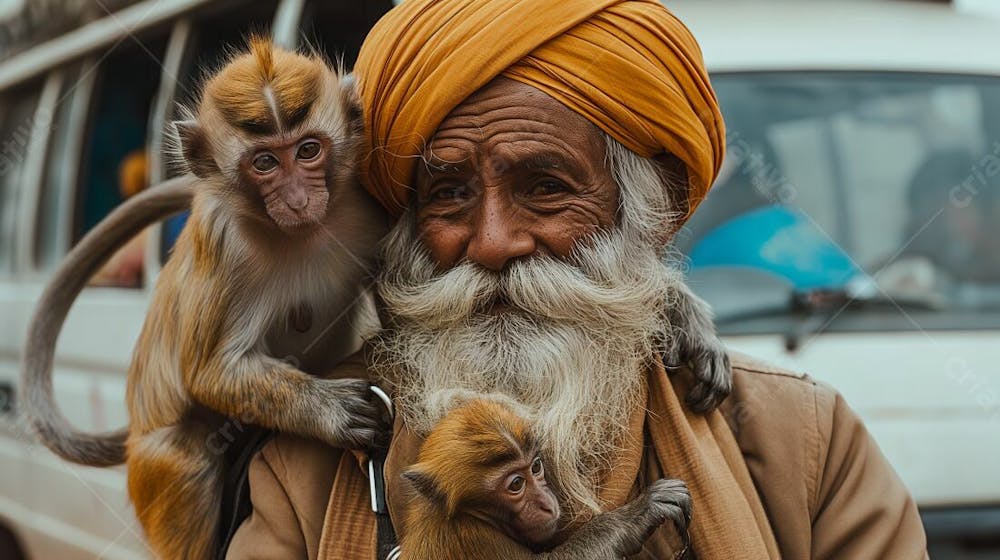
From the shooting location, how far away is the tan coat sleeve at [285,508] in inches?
89.0

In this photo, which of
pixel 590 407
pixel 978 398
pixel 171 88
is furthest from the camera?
pixel 171 88

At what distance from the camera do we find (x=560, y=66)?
2379 mm

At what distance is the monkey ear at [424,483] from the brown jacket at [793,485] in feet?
→ 0.49

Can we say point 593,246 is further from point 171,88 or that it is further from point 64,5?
point 64,5

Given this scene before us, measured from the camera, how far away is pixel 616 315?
2461mm

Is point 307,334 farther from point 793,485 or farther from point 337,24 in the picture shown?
point 337,24

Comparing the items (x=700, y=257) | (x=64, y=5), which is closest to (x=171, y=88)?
(x=64, y=5)

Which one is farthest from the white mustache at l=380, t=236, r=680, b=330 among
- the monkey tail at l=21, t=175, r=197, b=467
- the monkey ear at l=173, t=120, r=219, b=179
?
the monkey tail at l=21, t=175, r=197, b=467

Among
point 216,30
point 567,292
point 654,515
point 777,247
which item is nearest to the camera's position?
point 654,515

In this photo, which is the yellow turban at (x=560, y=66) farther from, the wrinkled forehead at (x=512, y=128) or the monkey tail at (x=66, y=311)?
the monkey tail at (x=66, y=311)

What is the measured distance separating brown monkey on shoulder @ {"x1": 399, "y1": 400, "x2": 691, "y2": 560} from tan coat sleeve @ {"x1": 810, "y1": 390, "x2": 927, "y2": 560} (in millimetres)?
374

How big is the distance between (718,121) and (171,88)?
3.25m

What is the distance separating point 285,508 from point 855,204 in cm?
274

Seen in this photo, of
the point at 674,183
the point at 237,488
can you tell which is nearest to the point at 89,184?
the point at 237,488
